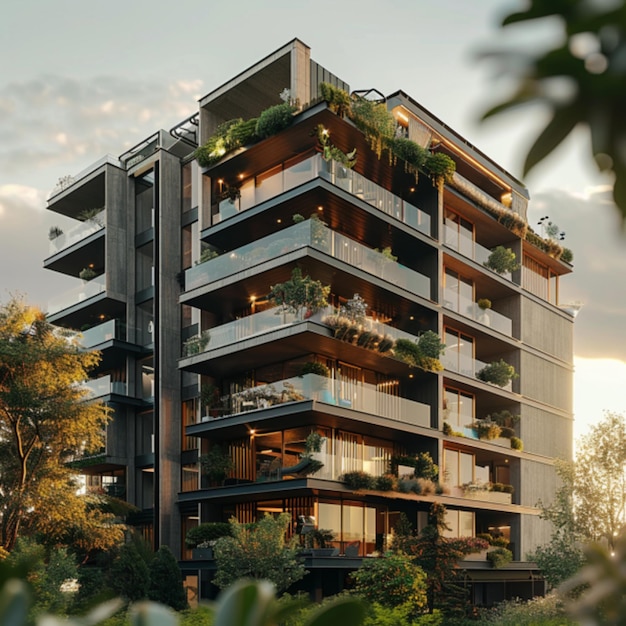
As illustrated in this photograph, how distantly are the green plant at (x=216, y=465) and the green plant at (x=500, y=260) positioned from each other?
13.6m

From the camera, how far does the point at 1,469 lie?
24.8 meters

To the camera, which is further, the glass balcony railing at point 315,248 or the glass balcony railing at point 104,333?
the glass balcony railing at point 104,333

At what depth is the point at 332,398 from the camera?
26031 millimetres

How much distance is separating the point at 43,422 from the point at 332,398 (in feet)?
28.2

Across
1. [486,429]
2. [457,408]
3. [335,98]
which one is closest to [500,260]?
[457,408]

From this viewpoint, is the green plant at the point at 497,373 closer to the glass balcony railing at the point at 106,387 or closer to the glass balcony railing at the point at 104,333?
the glass balcony railing at the point at 106,387

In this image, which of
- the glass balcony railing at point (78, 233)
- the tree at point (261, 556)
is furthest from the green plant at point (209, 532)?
the glass balcony railing at point (78, 233)

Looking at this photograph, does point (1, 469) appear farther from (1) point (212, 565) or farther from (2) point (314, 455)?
(2) point (314, 455)

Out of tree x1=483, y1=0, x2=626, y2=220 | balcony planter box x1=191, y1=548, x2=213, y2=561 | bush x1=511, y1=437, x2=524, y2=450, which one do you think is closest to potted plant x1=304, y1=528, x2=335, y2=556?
balcony planter box x1=191, y1=548, x2=213, y2=561

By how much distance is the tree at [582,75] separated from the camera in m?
0.83

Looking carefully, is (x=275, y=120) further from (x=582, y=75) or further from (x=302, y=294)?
(x=582, y=75)

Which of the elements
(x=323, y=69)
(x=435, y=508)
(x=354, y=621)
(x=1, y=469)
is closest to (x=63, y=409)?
(x=1, y=469)

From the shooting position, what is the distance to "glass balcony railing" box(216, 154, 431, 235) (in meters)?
27.3

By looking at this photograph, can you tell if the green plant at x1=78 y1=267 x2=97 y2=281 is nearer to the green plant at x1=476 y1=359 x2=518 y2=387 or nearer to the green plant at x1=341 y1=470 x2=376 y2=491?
the green plant at x1=341 y1=470 x2=376 y2=491
